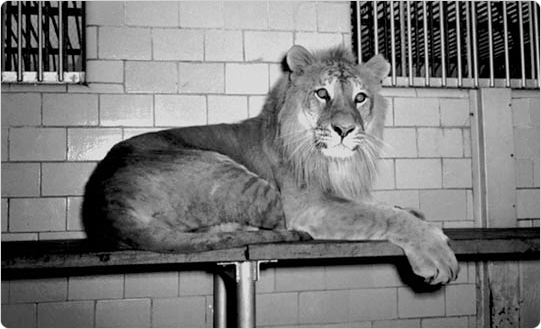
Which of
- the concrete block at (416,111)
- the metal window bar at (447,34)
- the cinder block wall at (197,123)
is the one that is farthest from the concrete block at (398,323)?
the metal window bar at (447,34)

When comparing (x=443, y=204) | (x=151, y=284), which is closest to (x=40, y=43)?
(x=151, y=284)

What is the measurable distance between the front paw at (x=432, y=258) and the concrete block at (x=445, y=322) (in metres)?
1.87

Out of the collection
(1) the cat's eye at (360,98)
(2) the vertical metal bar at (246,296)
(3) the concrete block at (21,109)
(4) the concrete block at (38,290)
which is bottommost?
(4) the concrete block at (38,290)

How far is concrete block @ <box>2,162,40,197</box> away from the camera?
3.08m

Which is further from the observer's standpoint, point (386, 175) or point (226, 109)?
point (386, 175)

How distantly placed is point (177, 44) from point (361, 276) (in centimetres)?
219

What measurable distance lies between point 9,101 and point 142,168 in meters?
1.63

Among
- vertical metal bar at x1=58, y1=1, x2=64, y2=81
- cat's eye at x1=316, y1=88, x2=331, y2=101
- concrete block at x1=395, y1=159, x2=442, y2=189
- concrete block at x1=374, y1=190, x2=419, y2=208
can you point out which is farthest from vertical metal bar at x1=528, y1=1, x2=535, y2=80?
vertical metal bar at x1=58, y1=1, x2=64, y2=81

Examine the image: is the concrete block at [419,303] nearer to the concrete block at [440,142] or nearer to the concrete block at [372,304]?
the concrete block at [372,304]

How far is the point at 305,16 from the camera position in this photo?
3459 millimetres

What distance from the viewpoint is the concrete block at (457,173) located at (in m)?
3.57

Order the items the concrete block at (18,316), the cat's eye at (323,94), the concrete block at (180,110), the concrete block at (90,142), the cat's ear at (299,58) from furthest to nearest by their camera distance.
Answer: the concrete block at (180,110)
the concrete block at (90,142)
the concrete block at (18,316)
the cat's ear at (299,58)
the cat's eye at (323,94)

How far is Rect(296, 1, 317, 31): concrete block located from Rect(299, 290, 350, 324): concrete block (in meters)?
1.98

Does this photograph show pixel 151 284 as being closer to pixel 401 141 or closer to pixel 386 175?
pixel 386 175
